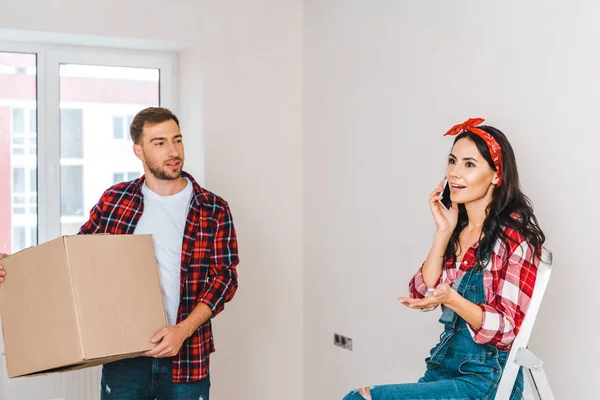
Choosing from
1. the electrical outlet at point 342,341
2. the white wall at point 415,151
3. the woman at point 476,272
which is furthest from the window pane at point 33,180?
the woman at point 476,272

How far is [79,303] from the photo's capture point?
6.98ft

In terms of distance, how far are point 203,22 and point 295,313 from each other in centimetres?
143

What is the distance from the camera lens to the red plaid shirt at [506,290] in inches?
68.0

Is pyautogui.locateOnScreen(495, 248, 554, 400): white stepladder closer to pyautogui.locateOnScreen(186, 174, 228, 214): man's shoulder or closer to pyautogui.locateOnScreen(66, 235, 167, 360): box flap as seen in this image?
pyautogui.locateOnScreen(66, 235, 167, 360): box flap

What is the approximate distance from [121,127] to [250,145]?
61 centimetres

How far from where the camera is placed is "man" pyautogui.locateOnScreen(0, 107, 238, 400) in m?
2.47

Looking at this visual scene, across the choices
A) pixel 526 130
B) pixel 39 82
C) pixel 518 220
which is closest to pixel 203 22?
pixel 39 82

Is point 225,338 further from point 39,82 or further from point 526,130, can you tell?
point 526,130

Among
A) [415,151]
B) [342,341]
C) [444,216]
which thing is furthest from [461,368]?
[342,341]

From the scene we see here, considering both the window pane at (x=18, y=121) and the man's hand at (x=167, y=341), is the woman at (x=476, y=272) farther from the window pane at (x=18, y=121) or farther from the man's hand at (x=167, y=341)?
the window pane at (x=18, y=121)

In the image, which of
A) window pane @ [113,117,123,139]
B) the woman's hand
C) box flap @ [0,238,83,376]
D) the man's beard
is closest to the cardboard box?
box flap @ [0,238,83,376]

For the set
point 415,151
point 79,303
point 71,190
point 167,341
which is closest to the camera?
point 79,303

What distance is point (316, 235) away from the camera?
3.52 m

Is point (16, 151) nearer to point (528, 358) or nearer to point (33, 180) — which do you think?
point (33, 180)
